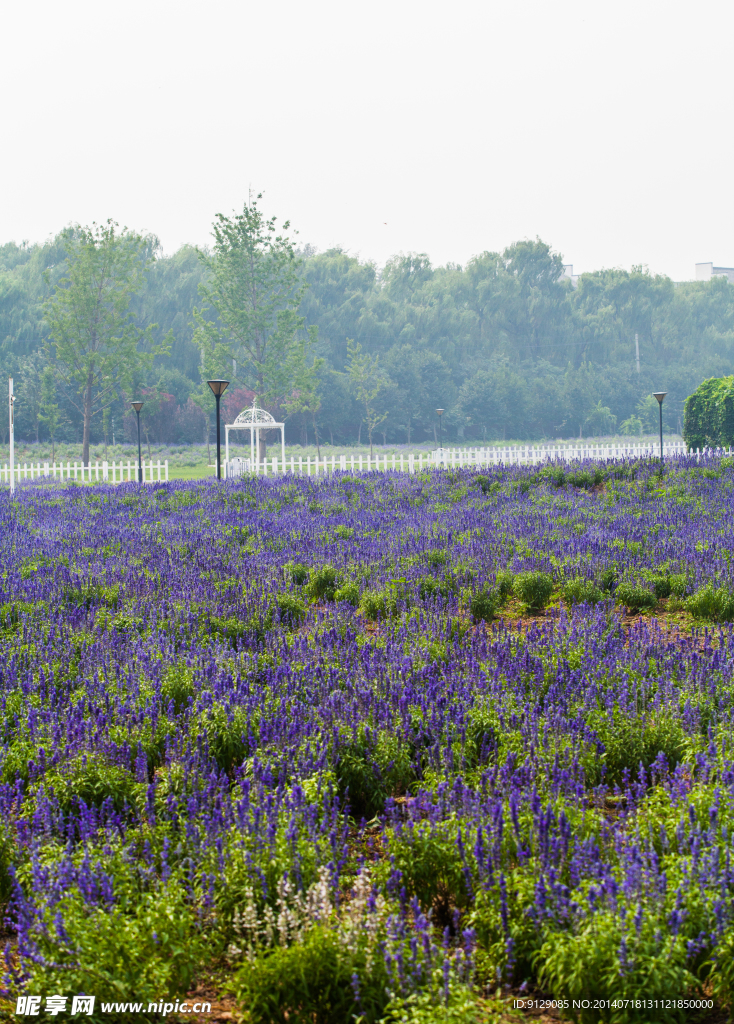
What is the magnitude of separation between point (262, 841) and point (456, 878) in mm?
608

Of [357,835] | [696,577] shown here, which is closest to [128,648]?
[357,835]

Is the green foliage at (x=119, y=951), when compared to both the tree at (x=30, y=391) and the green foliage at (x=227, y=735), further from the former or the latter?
the tree at (x=30, y=391)

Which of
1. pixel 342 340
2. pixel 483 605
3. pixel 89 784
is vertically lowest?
pixel 89 784

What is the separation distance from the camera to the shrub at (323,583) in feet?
20.9

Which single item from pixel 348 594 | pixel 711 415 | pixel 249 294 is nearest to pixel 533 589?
pixel 348 594

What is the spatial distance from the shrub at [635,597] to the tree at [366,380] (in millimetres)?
43882

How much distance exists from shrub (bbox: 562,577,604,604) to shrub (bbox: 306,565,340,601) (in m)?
1.78

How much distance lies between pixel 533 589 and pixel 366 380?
4952 centimetres

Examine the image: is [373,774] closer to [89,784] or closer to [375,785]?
[375,785]

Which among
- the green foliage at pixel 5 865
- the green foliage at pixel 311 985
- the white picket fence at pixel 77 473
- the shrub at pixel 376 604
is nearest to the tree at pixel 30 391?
the white picket fence at pixel 77 473

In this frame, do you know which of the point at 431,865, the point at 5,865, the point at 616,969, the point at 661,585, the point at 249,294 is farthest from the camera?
the point at 249,294

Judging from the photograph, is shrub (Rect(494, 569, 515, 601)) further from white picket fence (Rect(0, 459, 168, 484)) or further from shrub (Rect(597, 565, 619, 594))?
white picket fence (Rect(0, 459, 168, 484))

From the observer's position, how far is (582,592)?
5965 mm

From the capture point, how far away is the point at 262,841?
243 cm
